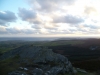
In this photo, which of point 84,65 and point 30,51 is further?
point 84,65

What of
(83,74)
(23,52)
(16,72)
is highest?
(23,52)

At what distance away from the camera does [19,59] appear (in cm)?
3816

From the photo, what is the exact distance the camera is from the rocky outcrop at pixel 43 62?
32.0m

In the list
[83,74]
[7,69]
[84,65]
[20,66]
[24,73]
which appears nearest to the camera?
[24,73]

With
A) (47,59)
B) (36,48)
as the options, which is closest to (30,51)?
(36,48)

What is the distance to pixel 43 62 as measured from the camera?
3525 cm

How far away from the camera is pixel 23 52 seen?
136 feet

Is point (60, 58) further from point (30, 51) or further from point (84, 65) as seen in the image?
point (84, 65)

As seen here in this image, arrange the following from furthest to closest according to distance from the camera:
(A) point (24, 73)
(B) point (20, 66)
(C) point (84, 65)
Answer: (C) point (84, 65) → (B) point (20, 66) → (A) point (24, 73)

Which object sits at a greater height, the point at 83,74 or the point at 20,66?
the point at 20,66

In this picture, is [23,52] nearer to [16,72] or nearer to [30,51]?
[30,51]

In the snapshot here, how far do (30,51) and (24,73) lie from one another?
41.4ft

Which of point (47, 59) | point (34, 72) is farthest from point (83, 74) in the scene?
point (34, 72)

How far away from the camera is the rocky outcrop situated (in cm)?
3203
